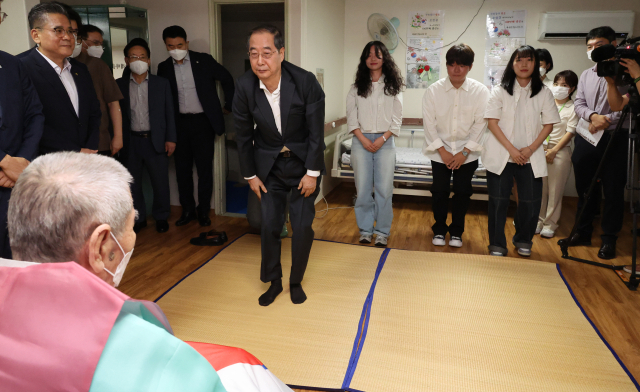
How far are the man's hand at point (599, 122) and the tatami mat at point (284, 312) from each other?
1.66 m

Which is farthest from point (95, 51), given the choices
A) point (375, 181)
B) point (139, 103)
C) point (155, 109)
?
point (375, 181)

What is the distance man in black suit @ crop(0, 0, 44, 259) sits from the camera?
1.92 meters

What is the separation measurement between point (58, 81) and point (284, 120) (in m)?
1.23

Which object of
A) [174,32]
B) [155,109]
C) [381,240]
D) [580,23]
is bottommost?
[381,240]

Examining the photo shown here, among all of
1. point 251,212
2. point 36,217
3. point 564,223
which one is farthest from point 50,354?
point 564,223

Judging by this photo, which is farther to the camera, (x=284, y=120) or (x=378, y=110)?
(x=378, y=110)

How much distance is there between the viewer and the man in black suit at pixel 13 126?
192cm

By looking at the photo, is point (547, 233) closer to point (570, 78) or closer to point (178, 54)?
point (570, 78)

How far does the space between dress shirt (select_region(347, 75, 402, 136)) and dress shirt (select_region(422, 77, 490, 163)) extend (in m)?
0.21

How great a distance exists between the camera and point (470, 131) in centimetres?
310

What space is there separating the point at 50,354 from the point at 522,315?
2.21 meters

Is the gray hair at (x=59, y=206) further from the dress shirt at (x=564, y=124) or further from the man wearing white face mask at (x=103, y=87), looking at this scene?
the dress shirt at (x=564, y=124)

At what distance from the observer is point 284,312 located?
90.4 inches

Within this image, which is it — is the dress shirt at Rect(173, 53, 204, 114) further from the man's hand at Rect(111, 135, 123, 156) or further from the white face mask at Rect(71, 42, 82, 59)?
the white face mask at Rect(71, 42, 82, 59)
